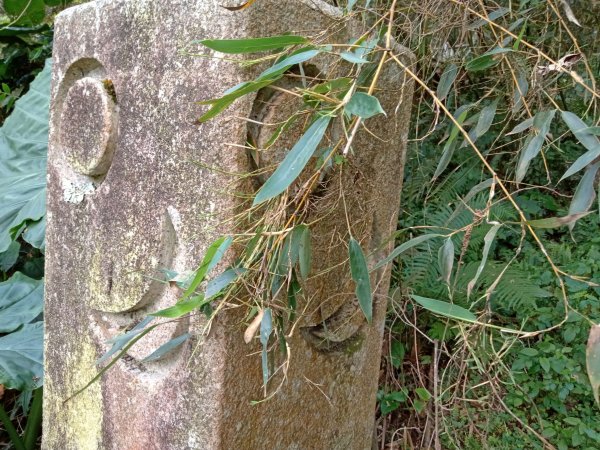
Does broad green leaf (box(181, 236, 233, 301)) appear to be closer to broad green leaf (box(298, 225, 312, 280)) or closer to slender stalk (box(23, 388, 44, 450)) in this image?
broad green leaf (box(298, 225, 312, 280))

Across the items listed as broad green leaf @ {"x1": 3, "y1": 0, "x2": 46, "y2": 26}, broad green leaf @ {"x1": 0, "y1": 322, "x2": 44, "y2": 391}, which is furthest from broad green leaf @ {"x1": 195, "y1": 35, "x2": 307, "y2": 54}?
broad green leaf @ {"x1": 3, "y1": 0, "x2": 46, "y2": 26}

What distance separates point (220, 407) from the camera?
87 cm

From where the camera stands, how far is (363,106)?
1.91 ft

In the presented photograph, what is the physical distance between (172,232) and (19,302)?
0.97 metres

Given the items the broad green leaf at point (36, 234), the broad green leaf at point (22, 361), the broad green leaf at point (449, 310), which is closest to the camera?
the broad green leaf at point (449, 310)

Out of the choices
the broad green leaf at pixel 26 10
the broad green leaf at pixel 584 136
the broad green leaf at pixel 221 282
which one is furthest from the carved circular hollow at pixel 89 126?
the broad green leaf at pixel 26 10

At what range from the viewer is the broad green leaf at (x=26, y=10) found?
278 cm

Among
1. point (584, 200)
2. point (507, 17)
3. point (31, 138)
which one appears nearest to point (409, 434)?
point (584, 200)

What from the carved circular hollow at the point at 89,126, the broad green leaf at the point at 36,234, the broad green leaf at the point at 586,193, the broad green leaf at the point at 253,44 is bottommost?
the broad green leaf at the point at 36,234

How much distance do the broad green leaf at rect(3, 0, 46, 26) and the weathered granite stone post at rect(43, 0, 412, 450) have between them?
1976mm

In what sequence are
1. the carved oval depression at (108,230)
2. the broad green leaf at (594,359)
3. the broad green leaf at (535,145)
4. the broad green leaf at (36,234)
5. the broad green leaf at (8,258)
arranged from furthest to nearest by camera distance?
the broad green leaf at (8,258) < the broad green leaf at (36,234) < the carved oval depression at (108,230) < the broad green leaf at (535,145) < the broad green leaf at (594,359)

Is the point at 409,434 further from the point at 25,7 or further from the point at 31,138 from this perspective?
the point at 25,7

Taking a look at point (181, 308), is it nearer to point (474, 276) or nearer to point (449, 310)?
point (449, 310)

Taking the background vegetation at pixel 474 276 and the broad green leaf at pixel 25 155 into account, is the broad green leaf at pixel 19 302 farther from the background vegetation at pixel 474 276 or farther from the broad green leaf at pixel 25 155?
the broad green leaf at pixel 25 155
